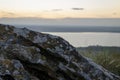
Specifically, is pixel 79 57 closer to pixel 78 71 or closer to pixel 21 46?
pixel 78 71

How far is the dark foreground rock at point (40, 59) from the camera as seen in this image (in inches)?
201

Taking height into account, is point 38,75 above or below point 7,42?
below

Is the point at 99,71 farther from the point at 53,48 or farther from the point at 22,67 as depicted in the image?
the point at 22,67

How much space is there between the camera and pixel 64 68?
17.4 ft

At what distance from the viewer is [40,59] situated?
5242 mm

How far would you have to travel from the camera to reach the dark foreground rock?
5.10 m

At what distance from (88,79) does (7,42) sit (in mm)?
1178

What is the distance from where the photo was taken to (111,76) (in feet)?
18.7

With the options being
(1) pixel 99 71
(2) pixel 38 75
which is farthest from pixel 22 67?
(1) pixel 99 71

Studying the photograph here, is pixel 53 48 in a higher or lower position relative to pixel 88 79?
higher

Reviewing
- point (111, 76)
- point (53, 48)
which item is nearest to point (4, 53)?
point (53, 48)

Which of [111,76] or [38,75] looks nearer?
[38,75]

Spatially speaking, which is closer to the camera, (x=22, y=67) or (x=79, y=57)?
(x=22, y=67)

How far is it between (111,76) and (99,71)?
0.87 ft
